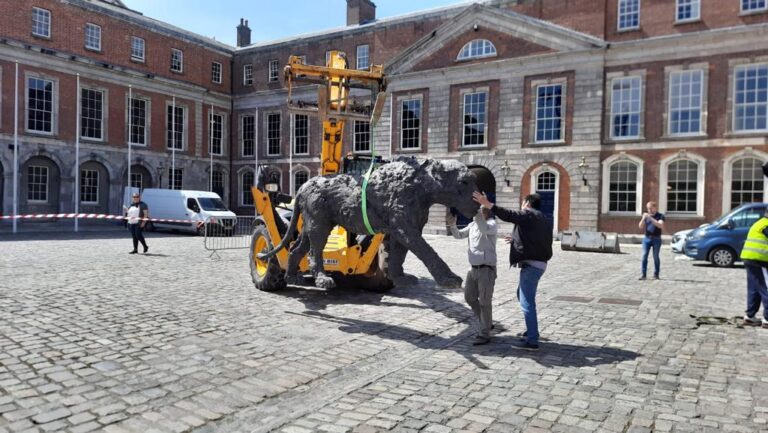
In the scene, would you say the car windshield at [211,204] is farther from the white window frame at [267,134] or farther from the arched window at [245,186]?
the arched window at [245,186]

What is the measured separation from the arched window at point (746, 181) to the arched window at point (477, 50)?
1185cm

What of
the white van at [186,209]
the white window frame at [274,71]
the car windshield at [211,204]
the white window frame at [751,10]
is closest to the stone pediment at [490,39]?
the white window frame at [751,10]

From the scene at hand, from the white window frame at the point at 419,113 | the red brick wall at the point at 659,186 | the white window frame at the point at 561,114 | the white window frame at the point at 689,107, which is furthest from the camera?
the white window frame at the point at 419,113

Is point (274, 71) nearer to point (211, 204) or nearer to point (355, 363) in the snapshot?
point (211, 204)

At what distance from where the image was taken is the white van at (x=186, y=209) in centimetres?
2489

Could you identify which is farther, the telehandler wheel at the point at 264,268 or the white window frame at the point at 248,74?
the white window frame at the point at 248,74

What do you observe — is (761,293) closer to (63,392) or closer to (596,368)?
(596,368)

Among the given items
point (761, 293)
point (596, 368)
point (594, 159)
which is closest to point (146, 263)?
point (596, 368)

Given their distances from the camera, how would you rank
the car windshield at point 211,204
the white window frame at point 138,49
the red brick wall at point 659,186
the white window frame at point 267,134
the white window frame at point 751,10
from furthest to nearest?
1. the white window frame at point 267,134
2. the white window frame at point 138,49
3. the car windshield at point 211,204
4. the red brick wall at point 659,186
5. the white window frame at point 751,10

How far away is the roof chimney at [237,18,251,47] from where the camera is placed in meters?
41.3

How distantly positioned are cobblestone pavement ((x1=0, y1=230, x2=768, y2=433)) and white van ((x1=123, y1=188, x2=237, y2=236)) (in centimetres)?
1535

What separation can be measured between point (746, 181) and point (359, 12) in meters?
23.8

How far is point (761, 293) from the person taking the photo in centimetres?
740

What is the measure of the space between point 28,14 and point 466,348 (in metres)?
29.9
